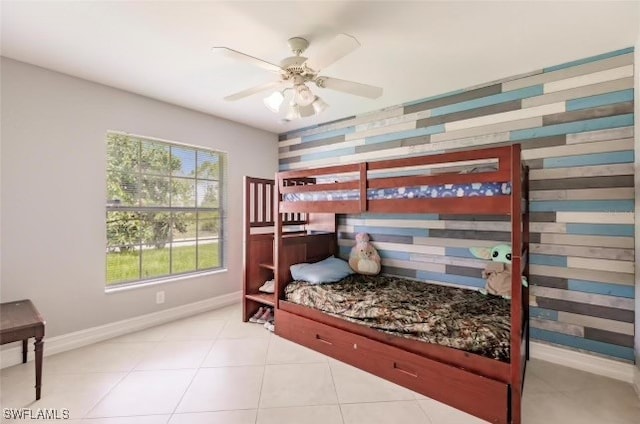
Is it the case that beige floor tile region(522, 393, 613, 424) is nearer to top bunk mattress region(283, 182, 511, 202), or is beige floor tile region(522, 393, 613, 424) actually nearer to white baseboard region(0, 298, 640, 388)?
white baseboard region(0, 298, 640, 388)

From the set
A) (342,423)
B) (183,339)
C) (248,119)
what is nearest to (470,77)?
(248,119)

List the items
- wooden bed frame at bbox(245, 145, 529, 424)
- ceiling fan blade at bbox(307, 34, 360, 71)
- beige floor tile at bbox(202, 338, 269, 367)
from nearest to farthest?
ceiling fan blade at bbox(307, 34, 360, 71), wooden bed frame at bbox(245, 145, 529, 424), beige floor tile at bbox(202, 338, 269, 367)

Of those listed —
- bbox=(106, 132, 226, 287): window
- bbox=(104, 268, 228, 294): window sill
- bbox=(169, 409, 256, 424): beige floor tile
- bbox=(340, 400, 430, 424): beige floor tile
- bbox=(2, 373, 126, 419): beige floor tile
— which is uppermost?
bbox=(106, 132, 226, 287): window

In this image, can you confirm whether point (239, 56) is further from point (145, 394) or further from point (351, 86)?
point (145, 394)

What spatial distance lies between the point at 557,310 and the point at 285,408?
2.27m

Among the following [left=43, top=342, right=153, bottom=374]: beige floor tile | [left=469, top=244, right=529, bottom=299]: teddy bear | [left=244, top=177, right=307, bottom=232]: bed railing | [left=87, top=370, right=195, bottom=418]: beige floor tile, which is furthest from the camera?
[left=244, top=177, right=307, bottom=232]: bed railing

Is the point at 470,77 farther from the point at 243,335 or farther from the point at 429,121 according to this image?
the point at 243,335

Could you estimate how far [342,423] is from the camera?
1.72 m

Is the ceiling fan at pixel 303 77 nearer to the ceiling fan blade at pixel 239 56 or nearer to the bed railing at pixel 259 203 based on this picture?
the ceiling fan blade at pixel 239 56

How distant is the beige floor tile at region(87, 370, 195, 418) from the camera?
181 centimetres

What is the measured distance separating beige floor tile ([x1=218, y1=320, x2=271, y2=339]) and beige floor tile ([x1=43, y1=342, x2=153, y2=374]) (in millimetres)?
669

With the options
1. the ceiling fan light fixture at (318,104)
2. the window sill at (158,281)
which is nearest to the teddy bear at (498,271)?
the ceiling fan light fixture at (318,104)

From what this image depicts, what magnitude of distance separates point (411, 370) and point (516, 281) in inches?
36.2

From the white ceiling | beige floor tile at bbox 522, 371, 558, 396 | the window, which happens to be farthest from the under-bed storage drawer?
the white ceiling
